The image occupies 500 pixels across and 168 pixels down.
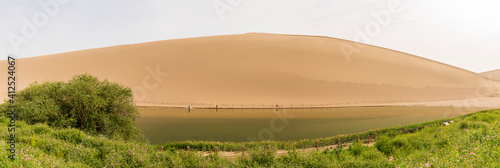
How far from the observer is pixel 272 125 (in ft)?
141

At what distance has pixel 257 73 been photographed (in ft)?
261

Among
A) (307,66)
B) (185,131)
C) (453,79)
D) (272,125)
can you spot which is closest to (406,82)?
(453,79)

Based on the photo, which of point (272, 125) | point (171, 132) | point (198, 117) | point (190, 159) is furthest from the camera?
point (198, 117)

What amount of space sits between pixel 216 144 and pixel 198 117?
928 inches

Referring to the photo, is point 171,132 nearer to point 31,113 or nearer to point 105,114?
point 105,114

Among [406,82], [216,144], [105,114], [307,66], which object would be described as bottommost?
[216,144]

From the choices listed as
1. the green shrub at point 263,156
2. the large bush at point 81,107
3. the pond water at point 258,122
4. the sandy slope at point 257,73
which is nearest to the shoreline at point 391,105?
the sandy slope at point 257,73
